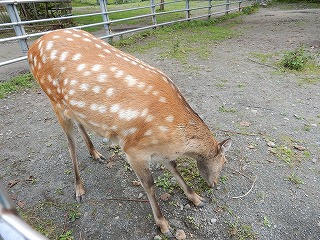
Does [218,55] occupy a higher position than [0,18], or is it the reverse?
[0,18]

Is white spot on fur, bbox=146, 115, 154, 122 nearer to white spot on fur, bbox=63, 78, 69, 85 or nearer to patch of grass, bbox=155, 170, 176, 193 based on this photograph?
white spot on fur, bbox=63, 78, 69, 85

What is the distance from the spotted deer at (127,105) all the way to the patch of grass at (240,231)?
1.65 feet

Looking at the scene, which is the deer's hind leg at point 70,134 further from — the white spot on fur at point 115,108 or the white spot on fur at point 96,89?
the white spot on fur at point 115,108

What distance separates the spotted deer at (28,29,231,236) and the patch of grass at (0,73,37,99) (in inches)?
116

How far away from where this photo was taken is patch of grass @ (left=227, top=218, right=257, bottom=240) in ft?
7.51

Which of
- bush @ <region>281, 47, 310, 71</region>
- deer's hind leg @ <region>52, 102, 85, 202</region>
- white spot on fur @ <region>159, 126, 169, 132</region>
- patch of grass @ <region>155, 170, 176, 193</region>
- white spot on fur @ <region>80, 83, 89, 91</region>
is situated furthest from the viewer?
bush @ <region>281, 47, 310, 71</region>

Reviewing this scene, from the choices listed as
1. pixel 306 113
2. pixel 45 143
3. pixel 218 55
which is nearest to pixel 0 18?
pixel 218 55

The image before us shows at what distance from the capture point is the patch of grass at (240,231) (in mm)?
2289

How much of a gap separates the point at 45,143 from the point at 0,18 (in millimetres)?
11358

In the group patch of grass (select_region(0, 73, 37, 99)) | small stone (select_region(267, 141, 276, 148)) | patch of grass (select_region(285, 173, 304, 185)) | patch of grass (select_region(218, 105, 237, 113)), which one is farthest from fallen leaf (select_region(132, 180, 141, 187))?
patch of grass (select_region(0, 73, 37, 99))

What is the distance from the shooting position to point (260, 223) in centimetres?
240

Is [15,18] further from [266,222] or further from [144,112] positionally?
[266,222]

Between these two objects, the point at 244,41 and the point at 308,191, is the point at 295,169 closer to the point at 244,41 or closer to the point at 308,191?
the point at 308,191

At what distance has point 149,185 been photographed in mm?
2303
